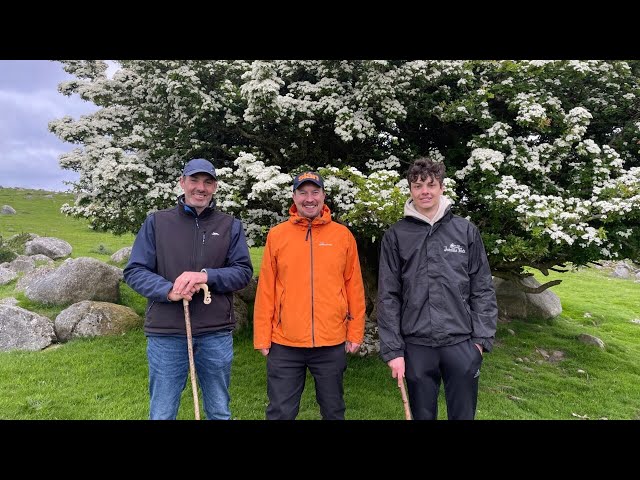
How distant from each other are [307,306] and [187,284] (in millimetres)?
1502

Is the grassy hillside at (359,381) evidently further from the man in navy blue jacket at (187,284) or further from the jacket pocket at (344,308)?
the jacket pocket at (344,308)

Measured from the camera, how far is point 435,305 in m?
5.23

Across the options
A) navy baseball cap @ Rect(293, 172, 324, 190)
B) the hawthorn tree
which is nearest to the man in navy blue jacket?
navy baseball cap @ Rect(293, 172, 324, 190)

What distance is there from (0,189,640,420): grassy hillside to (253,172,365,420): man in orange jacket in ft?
11.2

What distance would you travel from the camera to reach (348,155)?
11.8 metres

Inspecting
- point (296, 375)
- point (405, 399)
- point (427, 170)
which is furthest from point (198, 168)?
point (405, 399)

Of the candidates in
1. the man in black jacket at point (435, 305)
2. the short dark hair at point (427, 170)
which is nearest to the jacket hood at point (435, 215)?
the man in black jacket at point (435, 305)

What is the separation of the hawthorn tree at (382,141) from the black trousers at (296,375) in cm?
329

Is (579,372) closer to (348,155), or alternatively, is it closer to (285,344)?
(348,155)

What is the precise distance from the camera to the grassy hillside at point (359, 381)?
9008 mm

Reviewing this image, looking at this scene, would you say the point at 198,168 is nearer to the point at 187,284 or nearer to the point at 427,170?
the point at 187,284

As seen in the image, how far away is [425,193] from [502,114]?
7275mm

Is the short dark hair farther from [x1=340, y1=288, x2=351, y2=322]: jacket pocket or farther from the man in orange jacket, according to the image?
[x1=340, y1=288, x2=351, y2=322]: jacket pocket
